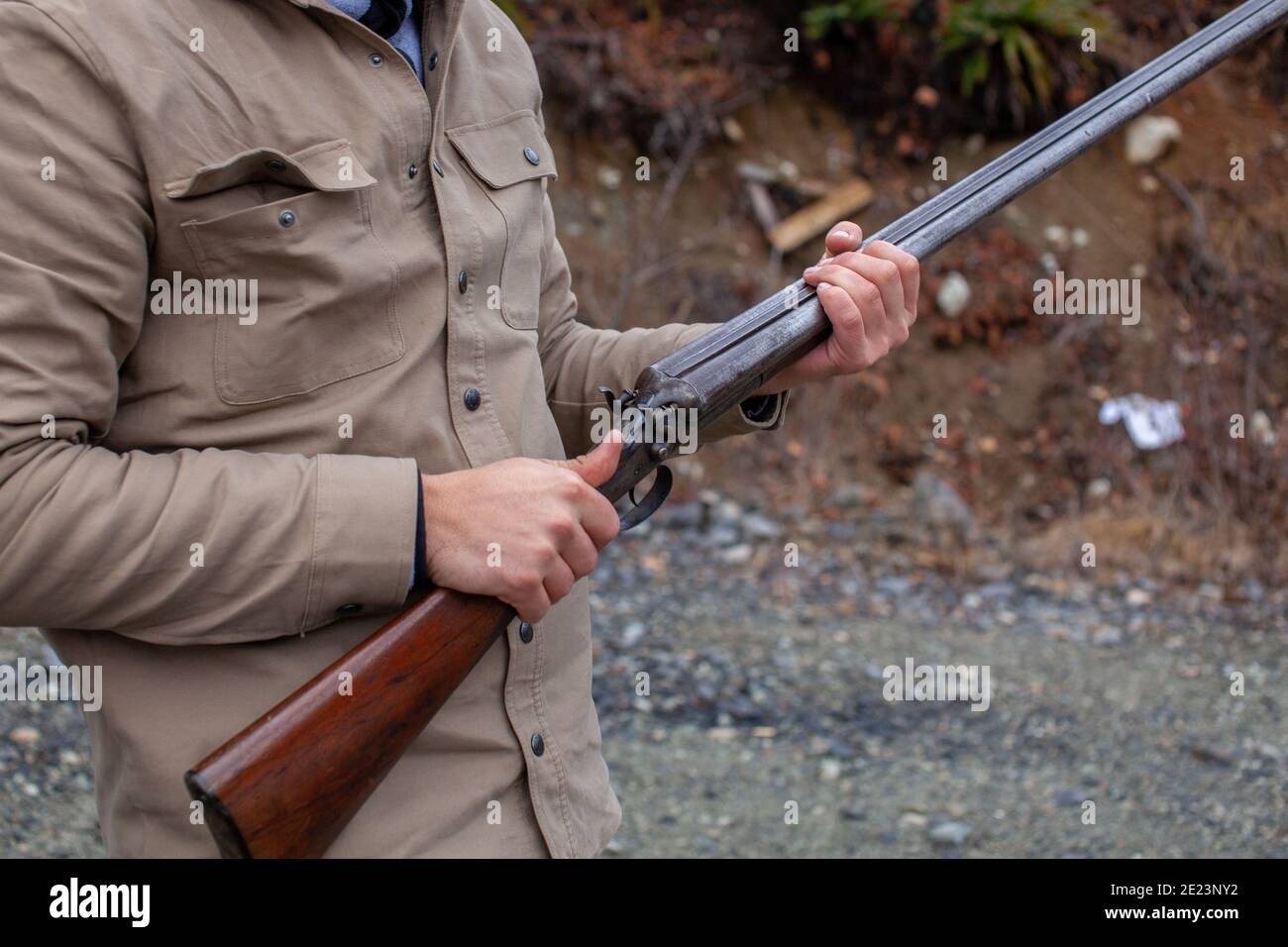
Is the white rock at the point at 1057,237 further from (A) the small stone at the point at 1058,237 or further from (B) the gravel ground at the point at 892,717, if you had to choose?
(B) the gravel ground at the point at 892,717

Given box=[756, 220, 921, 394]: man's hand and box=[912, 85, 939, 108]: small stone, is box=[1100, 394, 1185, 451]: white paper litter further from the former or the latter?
box=[756, 220, 921, 394]: man's hand

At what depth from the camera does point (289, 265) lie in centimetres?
180

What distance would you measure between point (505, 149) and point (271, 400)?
70 centimetres

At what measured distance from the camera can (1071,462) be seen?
331 inches

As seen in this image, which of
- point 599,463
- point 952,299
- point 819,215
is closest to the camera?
point 599,463

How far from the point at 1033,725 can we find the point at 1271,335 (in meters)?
4.76

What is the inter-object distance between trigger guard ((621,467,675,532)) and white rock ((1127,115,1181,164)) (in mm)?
8764

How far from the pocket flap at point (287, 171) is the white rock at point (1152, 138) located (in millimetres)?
9217

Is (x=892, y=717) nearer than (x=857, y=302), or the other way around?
(x=857, y=302)

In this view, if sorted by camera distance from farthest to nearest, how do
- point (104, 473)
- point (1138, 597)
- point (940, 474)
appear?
point (940, 474) < point (1138, 597) < point (104, 473)

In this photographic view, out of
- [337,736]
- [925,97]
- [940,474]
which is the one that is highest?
[925,97]
